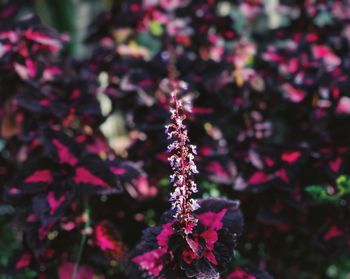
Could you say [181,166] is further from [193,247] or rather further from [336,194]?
[336,194]

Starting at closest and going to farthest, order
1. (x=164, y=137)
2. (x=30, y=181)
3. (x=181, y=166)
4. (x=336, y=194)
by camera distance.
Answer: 1. (x=181, y=166)
2. (x=30, y=181)
3. (x=336, y=194)
4. (x=164, y=137)

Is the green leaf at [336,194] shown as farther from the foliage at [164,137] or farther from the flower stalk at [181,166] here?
the flower stalk at [181,166]

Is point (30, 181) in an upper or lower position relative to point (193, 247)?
upper

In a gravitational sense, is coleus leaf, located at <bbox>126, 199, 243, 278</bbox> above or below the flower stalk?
below

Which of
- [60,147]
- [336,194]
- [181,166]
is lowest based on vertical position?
[336,194]

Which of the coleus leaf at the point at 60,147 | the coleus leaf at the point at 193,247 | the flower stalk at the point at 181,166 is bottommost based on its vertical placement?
the coleus leaf at the point at 193,247

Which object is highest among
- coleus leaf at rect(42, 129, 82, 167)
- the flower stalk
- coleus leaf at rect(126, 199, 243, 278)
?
coleus leaf at rect(42, 129, 82, 167)

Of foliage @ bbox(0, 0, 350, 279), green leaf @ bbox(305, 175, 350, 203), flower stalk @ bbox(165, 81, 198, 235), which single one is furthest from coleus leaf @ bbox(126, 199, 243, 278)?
green leaf @ bbox(305, 175, 350, 203)

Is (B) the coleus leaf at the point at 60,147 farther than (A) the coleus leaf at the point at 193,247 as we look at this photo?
Yes

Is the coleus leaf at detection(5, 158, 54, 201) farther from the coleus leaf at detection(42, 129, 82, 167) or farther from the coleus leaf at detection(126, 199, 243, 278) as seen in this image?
the coleus leaf at detection(126, 199, 243, 278)

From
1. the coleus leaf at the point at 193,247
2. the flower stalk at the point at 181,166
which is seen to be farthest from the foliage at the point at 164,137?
the flower stalk at the point at 181,166

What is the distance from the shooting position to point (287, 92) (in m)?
2.03

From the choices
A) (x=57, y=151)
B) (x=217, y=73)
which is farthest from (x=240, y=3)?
(x=57, y=151)

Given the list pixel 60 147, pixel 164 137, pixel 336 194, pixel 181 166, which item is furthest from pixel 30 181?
pixel 336 194
